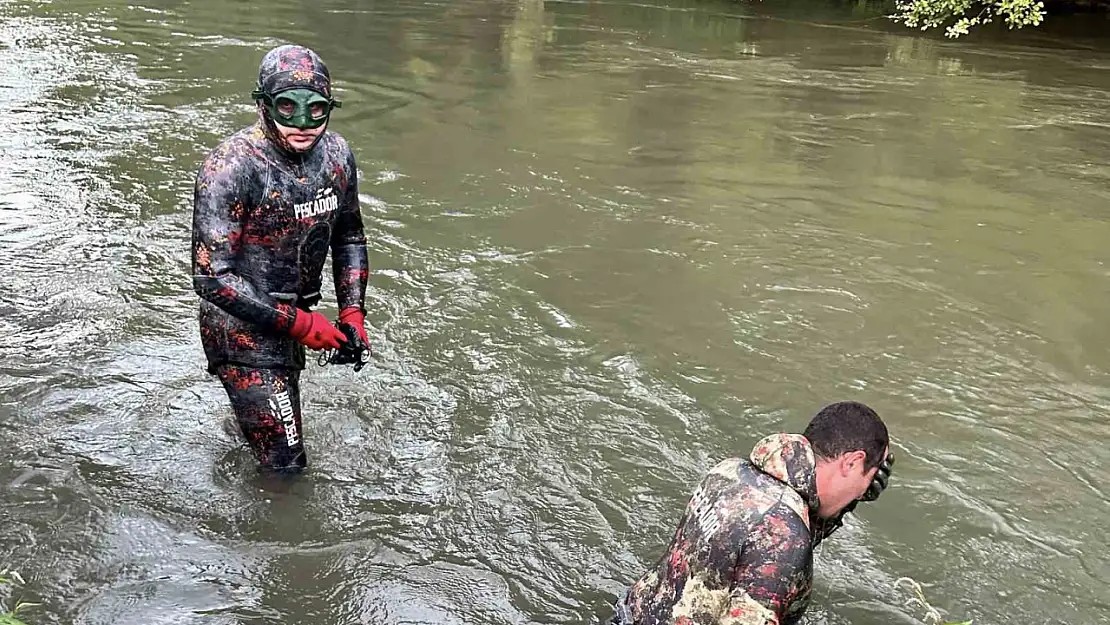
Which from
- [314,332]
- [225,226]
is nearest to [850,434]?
[314,332]

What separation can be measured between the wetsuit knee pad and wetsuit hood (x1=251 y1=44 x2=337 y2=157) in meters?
0.98

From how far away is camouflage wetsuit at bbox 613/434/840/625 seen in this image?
2611mm

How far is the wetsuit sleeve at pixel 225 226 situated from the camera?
12.8ft

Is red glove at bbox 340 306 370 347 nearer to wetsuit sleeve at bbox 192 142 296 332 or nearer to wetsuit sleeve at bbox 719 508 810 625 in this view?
wetsuit sleeve at bbox 192 142 296 332

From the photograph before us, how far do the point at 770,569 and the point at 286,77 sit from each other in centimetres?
254

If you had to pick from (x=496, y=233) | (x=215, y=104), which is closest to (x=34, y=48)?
(x=215, y=104)

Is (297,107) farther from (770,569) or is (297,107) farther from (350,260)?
(770,569)

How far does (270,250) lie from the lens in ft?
13.6

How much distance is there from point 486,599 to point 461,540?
1.39 ft

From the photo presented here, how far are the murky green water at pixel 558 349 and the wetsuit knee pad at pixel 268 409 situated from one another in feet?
1.01

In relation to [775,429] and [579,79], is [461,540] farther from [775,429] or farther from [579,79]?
[579,79]

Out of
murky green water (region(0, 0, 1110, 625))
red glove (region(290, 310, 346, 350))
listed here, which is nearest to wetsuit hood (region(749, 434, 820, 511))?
murky green water (region(0, 0, 1110, 625))

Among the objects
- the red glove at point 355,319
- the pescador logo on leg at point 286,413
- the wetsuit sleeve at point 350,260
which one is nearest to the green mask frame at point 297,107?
the wetsuit sleeve at point 350,260

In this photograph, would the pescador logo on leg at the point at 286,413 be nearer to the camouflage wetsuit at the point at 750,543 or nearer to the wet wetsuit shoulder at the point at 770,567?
the camouflage wetsuit at the point at 750,543
